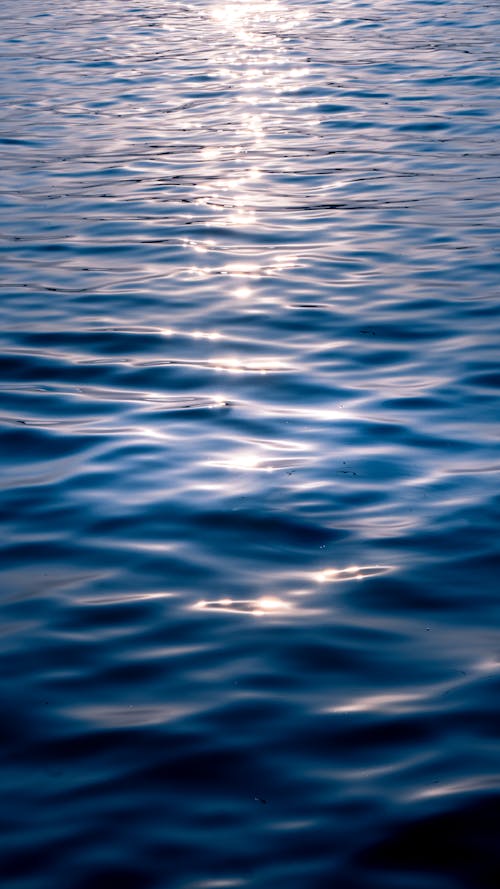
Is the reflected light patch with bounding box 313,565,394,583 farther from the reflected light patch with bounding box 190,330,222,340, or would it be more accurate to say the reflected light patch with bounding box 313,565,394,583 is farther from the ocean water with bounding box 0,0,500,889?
the reflected light patch with bounding box 190,330,222,340

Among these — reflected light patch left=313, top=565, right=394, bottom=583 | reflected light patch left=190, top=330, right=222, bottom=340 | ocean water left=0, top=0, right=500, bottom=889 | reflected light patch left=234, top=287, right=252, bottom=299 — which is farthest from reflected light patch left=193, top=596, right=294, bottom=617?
reflected light patch left=234, top=287, right=252, bottom=299

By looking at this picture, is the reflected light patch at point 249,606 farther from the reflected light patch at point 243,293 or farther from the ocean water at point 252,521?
the reflected light patch at point 243,293

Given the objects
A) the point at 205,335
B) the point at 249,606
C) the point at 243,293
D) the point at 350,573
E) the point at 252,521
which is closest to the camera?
the point at 249,606

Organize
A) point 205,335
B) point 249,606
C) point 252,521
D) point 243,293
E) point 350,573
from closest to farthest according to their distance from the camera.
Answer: point 249,606, point 350,573, point 252,521, point 205,335, point 243,293

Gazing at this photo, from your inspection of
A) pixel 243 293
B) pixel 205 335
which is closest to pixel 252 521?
pixel 205 335

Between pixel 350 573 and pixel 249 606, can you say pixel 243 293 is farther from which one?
pixel 249 606

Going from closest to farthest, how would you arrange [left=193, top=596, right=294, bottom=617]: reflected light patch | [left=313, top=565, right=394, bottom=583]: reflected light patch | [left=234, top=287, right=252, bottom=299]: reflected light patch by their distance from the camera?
1. [left=193, top=596, right=294, bottom=617]: reflected light patch
2. [left=313, top=565, right=394, bottom=583]: reflected light patch
3. [left=234, top=287, right=252, bottom=299]: reflected light patch

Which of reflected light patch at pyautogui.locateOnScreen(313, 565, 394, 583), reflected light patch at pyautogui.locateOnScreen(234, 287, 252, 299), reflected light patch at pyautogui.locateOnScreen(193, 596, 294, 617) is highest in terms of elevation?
reflected light patch at pyautogui.locateOnScreen(193, 596, 294, 617)

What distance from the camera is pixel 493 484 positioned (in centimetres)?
449

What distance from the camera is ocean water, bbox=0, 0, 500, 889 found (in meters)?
2.78

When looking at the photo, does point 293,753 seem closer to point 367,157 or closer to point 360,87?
point 367,157

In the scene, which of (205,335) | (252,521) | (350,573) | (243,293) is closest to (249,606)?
(350,573)

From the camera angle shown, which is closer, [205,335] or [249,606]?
[249,606]

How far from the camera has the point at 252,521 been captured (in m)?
4.27
